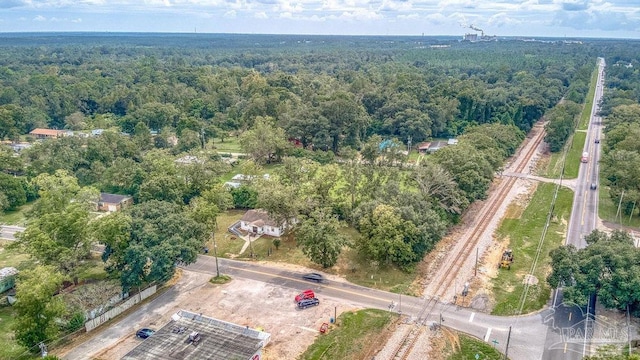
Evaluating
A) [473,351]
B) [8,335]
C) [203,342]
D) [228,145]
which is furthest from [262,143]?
[473,351]

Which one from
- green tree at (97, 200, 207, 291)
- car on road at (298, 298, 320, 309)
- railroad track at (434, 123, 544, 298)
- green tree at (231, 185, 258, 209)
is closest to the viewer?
green tree at (97, 200, 207, 291)

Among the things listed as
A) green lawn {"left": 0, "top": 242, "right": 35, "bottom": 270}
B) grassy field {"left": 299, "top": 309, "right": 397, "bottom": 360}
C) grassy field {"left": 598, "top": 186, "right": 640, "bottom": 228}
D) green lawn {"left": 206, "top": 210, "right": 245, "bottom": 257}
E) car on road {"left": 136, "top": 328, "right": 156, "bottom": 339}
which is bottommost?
green lawn {"left": 0, "top": 242, "right": 35, "bottom": 270}

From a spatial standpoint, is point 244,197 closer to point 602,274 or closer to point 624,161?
point 602,274

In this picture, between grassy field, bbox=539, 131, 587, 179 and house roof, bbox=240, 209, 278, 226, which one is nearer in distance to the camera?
house roof, bbox=240, 209, 278, 226

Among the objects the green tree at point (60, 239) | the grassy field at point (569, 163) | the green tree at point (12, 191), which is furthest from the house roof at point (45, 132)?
the grassy field at point (569, 163)

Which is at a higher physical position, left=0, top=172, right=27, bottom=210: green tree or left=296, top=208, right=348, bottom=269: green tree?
left=296, top=208, right=348, bottom=269: green tree

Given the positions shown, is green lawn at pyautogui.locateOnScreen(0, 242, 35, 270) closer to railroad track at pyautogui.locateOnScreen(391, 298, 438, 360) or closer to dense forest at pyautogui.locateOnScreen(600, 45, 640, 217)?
railroad track at pyautogui.locateOnScreen(391, 298, 438, 360)

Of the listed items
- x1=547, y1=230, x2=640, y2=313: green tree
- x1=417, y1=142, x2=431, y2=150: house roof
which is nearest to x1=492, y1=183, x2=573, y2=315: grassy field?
x1=547, y1=230, x2=640, y2=313: green tree

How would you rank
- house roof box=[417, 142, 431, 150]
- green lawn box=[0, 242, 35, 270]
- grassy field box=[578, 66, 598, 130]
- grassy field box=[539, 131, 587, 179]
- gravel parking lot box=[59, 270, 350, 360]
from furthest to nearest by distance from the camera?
grassy field box=[578, 66, 598, 130] < house roof box=[417, 142, 431, 150] < grassy field box=[539, 131, 587, 179] < green lawn box=[0, 242, 35, 270] < gravel parking lot box=[59, 270, 350, 360]
